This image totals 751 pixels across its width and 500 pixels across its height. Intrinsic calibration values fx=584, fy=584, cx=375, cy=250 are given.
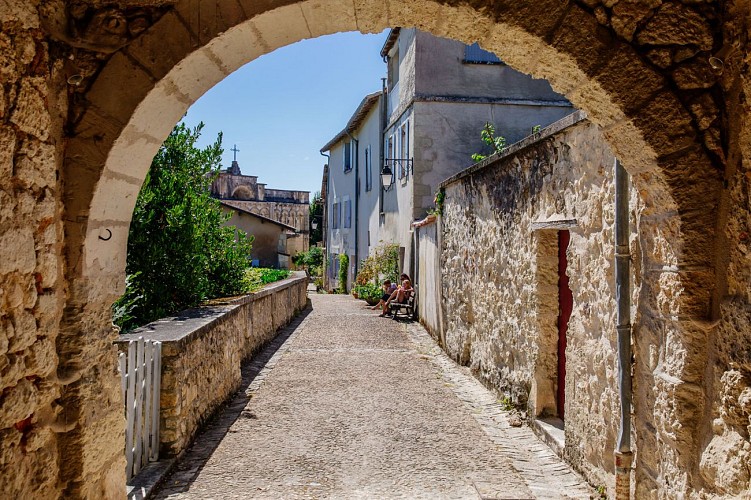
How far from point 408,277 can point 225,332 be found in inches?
286

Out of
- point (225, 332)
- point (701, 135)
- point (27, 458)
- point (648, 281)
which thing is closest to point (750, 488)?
point (648, 281)

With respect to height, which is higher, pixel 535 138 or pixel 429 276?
pixel 535 138

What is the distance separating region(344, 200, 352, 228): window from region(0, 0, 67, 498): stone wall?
20245 mm

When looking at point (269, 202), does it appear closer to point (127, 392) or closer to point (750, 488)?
point (127, 392)

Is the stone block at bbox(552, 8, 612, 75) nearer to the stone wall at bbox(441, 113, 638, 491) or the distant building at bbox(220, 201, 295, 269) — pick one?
the stone wall at bbox(441, 113, 638, 491)

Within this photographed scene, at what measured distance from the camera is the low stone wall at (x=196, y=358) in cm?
451

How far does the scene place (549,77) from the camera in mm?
2525

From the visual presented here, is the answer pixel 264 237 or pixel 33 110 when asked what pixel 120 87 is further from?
pixel 264 237

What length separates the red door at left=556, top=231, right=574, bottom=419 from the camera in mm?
5133

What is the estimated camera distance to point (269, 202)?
38812mm

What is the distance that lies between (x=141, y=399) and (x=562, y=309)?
3.52 m

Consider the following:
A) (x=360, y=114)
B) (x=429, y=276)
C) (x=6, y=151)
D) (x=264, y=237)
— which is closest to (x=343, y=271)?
(x=264, y=237)

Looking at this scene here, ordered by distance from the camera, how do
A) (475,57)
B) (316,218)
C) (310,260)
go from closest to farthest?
(475,57) < (310,260) < (316,218)

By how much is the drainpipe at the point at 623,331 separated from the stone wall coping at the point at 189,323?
3153mm
